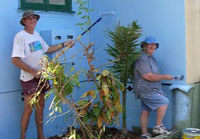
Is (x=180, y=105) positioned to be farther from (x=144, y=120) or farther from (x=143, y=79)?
(x=143, y=79)

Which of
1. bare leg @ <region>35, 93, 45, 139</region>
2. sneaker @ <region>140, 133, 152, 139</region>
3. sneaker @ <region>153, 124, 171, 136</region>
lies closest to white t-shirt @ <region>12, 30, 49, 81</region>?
bare leg @ <region>35, 93, 45, 139</region>

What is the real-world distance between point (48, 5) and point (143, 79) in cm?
205

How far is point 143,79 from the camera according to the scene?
16.4 ft

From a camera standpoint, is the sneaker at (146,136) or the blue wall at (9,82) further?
the sneaker at (146,136)

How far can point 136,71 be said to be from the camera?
5059 millimetres

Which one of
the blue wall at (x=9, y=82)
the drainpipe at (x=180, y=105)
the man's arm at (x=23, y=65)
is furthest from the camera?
the drainpipe at (x=180, y=105)

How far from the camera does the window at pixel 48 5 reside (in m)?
5.16

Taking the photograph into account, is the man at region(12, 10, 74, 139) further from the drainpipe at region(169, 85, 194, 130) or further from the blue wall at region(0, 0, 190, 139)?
→ the drainpipe at region(169, 85, 194, 130)

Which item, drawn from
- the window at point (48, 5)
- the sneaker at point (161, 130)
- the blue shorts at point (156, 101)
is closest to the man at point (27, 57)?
the window at point (48, 5)

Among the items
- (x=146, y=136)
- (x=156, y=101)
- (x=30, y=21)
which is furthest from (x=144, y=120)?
(x=30, y=21)

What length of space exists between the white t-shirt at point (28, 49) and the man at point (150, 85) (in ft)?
4.99

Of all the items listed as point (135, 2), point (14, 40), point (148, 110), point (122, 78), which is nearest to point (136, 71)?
point (122, 78)

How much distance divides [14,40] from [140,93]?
6.77 ft

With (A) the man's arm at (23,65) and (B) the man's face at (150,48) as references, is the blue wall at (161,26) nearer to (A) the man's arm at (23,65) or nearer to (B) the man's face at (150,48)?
(B) the man's face at (150,48)
